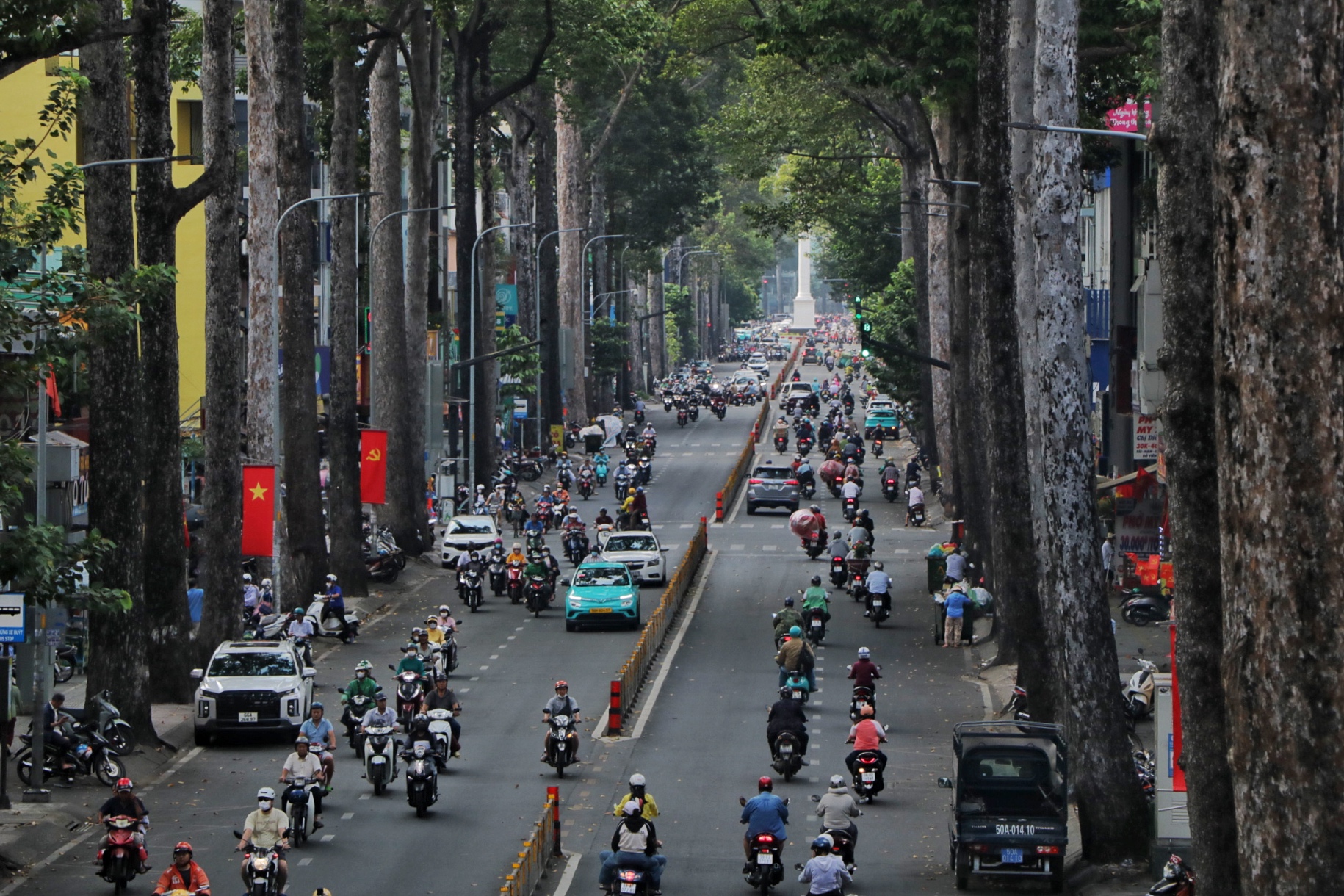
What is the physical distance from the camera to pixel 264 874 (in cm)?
1864

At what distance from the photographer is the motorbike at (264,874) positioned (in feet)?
61.1

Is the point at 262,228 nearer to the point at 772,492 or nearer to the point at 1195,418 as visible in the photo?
the point at 1195,418

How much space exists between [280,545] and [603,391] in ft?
196

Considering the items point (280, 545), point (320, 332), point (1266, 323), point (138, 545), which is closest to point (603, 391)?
point (320, 332)

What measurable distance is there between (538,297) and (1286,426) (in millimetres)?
76003

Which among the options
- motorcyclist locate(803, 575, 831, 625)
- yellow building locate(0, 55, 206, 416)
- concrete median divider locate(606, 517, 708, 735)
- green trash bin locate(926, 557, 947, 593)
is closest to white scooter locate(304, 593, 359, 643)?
concrete median divider locate(606, 517, 708, 735)

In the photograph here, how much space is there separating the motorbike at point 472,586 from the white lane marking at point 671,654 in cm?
463

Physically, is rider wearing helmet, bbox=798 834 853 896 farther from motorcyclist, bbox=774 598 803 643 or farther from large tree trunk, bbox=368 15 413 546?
large tree trunk, bbox=368 15 413 546

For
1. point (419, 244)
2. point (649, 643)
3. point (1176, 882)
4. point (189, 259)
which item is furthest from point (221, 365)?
point (189, 259)

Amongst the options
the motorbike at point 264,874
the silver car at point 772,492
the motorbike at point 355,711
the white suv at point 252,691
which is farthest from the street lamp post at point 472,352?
the motorbike at point 264,874

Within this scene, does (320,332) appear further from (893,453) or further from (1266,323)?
(1266,323)

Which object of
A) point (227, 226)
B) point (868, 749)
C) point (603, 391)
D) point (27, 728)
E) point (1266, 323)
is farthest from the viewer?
point (603, 391)

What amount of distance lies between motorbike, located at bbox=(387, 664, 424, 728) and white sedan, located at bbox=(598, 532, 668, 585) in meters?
17.7

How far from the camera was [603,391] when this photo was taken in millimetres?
100938
